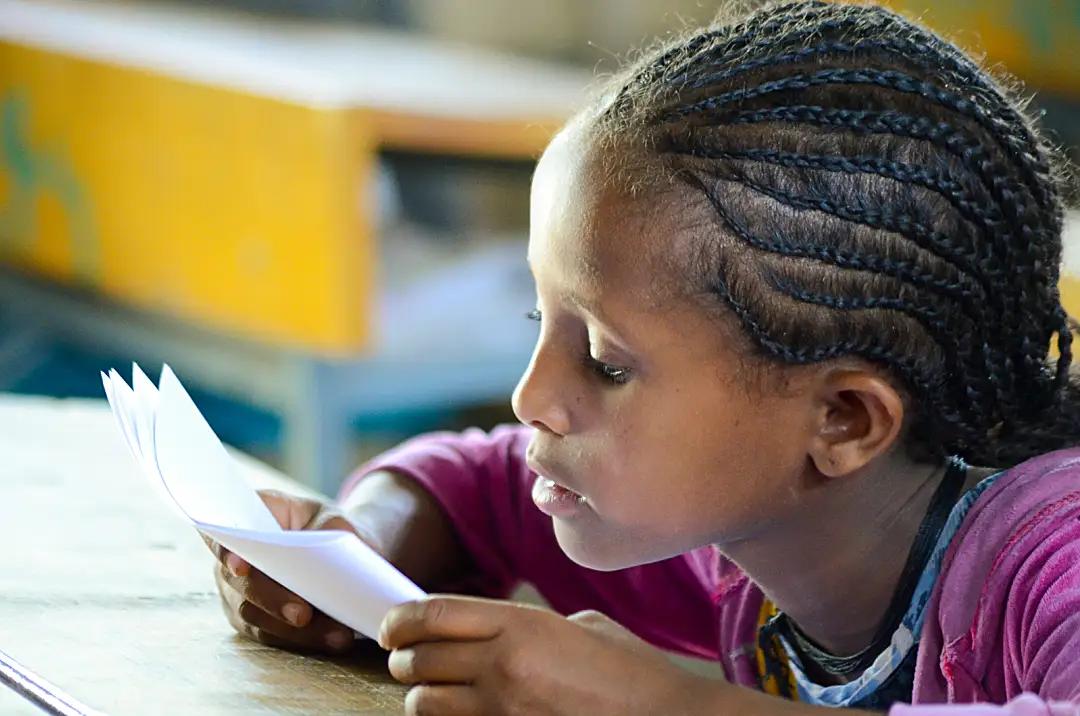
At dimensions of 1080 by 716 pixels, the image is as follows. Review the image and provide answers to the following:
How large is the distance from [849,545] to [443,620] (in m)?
0.31

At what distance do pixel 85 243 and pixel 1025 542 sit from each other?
7.51ft

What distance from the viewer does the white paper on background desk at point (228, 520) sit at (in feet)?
2.73

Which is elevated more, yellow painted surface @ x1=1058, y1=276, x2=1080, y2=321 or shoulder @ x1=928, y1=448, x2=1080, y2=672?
yellow painted surface @ x1=1058, y1=276, x2=1080, y2=321

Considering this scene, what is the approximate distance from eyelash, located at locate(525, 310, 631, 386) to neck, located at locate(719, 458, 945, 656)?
0.47 feet

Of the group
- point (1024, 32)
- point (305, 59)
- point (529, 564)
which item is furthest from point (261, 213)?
point (529, 564)

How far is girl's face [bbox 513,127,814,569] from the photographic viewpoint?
87 cm

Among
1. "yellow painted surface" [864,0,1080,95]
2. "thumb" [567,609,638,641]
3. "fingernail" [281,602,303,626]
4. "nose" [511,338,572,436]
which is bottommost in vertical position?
"fingernail" [281,602,303,626]

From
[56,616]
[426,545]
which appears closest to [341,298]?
[426,545]

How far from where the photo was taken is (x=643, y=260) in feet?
2.86

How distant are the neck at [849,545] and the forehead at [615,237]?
0.17 m

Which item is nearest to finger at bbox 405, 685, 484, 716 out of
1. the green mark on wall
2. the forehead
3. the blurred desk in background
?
the forehead

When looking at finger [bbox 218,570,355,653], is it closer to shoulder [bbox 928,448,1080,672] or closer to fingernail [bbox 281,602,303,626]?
fingernail [bbox 281,602,303,626]

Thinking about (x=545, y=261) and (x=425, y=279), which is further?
(x=425, y=279)

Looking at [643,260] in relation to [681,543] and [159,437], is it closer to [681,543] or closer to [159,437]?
[681,543]
